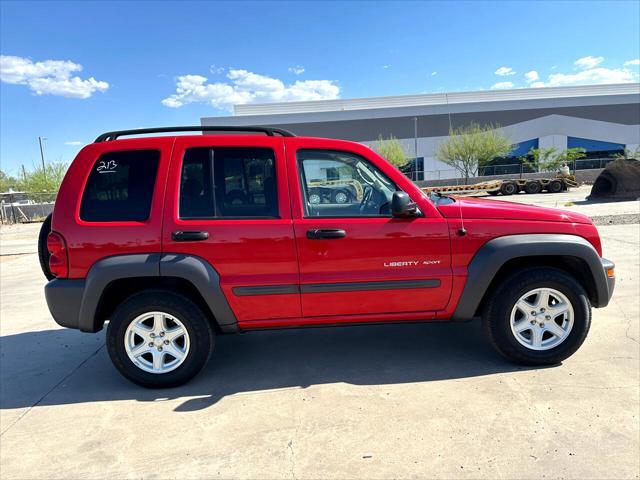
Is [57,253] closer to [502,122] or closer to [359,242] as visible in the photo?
[359,242]

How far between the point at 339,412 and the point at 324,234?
4.22 feet

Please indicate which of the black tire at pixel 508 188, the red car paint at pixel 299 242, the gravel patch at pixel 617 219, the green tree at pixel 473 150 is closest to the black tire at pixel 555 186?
the black tire at pixel 508 188

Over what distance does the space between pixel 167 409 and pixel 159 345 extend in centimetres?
51

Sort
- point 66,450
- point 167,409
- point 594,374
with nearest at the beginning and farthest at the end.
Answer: point 66,450 < point 167,409 < point 594,374

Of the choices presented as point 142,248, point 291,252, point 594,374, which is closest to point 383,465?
point 291,252

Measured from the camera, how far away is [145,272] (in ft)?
10.3

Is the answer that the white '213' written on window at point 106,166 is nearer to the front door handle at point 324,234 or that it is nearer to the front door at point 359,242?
the front door at point 359,242

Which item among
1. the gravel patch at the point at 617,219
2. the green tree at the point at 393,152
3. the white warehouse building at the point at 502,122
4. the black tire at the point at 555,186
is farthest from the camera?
the white warehouse building at the point at 502,122

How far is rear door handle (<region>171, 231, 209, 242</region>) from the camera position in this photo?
3.15m

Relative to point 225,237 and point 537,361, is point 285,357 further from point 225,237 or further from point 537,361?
point 537,361

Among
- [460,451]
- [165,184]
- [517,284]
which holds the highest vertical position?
[165,184]

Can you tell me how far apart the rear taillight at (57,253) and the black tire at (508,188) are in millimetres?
27742

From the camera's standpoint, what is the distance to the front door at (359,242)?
323 cm

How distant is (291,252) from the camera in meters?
3.22
